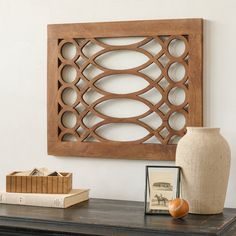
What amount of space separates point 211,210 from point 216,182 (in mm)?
110

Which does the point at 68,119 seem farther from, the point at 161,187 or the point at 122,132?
the point at 161,187

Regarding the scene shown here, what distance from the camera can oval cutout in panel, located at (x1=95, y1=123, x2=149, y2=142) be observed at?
2.47 m

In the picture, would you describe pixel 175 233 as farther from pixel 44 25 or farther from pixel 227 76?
pixel 44 25

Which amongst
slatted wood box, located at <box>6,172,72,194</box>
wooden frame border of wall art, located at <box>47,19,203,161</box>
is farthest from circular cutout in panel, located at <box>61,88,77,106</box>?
slatted wood box, located at <box>6,172,72,194</box>

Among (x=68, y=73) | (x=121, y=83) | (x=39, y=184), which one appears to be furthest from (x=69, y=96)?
(x=39, y=184)

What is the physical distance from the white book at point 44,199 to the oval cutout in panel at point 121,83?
0.46 metres

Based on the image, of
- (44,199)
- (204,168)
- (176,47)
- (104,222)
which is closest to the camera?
(104,222)

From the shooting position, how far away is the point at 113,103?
8.22ft

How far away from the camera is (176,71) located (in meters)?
2.40

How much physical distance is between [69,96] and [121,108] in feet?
0.84

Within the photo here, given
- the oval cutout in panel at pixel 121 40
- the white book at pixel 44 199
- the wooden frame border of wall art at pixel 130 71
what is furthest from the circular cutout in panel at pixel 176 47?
the white book at pixel 44 199

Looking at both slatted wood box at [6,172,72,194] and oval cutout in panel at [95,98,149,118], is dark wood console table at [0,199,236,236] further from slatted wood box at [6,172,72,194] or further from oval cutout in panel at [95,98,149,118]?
oval cutout in panel at [95,98,149,118]

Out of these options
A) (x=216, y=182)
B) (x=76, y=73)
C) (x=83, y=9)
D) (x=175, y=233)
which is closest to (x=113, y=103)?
(x=76, y=73)

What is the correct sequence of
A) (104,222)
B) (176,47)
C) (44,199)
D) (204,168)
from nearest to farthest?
(104,222), (204,168), (44,199), (176,47)
